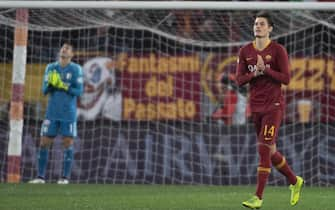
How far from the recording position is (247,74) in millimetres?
7758

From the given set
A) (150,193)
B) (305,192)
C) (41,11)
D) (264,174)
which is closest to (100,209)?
(264,174)

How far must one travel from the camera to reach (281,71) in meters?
7.75

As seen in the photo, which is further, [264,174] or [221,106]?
[221,106]

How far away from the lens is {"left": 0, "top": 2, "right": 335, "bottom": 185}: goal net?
12289 millimetres

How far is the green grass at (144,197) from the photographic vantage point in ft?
25.6

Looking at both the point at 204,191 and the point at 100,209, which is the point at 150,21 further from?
the point at 100,209

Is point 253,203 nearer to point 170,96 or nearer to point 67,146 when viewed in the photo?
point 67,146

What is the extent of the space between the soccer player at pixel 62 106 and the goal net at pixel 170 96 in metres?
0.92

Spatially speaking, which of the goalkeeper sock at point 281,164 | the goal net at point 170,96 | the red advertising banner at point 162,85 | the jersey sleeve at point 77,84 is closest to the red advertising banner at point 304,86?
the goal net at point 170,96

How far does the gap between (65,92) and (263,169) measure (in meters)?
4.46

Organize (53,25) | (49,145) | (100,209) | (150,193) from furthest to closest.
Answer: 1. (53,25)
2. (49,145)
3. (150,193)
4. (100,209)

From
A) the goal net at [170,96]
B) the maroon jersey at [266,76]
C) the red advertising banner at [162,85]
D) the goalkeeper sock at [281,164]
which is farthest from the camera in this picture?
the red advertising banner at [162,85]

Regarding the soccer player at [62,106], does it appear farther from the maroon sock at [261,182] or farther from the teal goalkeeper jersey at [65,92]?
the maroon sock at [261,182]

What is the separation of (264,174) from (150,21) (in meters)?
5.43
